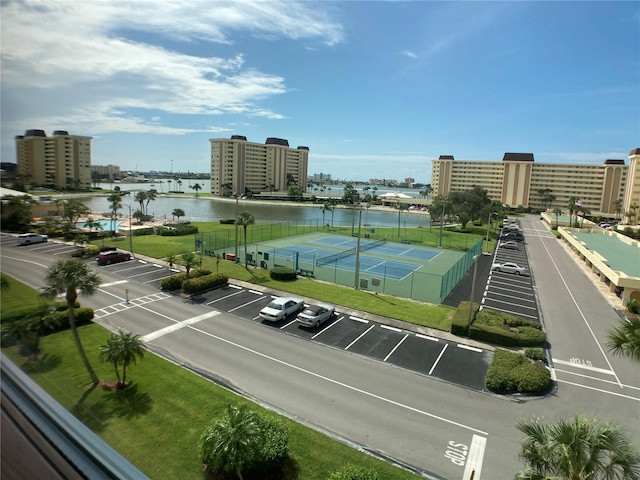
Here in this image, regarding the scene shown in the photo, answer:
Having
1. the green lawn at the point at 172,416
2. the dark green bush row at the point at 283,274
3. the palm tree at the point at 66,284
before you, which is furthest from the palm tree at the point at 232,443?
the dark green bush row at the point at 283,274

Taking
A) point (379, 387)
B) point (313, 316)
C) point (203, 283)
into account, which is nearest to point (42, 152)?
point (379, 387)

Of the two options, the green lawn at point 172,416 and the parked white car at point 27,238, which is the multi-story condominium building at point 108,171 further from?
the parked white car at point 27,238

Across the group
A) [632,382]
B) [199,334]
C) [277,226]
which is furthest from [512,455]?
[277,226]

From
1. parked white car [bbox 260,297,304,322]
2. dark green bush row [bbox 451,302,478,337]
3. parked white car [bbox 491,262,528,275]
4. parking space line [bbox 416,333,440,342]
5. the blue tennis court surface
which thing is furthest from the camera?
parked white car [bbox 491,262,528,275]

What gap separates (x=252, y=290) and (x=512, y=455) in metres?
15.4

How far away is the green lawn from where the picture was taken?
2.41m

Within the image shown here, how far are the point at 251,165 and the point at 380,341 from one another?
344 ft

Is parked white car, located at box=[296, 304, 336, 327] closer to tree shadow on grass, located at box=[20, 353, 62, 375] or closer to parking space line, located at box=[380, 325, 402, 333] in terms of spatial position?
parking space line, located at box=[380, 325, 402, 333]

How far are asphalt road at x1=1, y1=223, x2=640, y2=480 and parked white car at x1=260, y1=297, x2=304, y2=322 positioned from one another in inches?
22.2

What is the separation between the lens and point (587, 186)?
98.2m

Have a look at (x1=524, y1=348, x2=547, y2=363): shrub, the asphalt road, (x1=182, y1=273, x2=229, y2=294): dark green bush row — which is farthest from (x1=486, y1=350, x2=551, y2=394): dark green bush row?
(x1=182, y1=273, x2=229, y2=294): dark green bush row

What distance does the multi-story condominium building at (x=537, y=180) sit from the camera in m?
94.0

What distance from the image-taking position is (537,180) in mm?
103000

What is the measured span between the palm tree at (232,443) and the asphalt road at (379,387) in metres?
3.22
